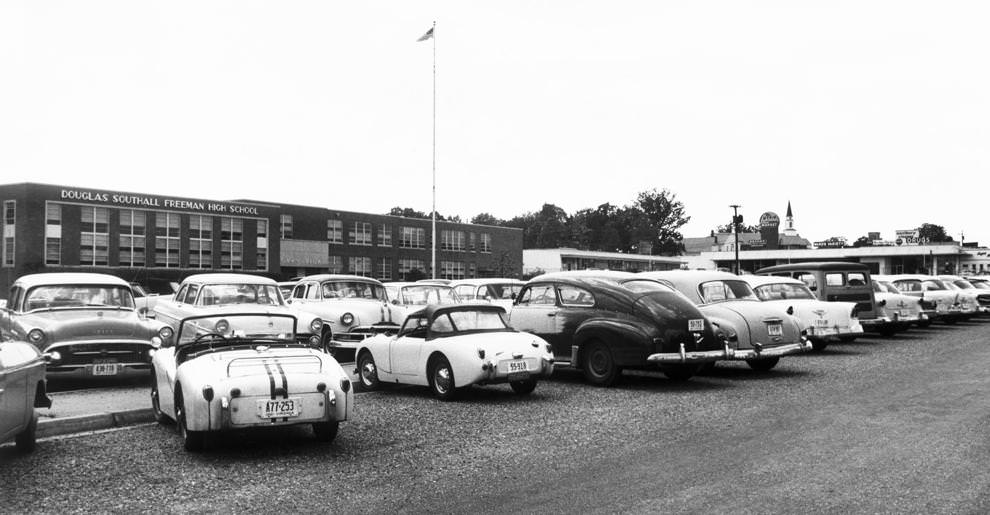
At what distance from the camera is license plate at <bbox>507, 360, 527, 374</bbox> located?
10570 millimetres

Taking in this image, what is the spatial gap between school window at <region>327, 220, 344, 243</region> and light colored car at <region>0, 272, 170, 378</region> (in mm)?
62540

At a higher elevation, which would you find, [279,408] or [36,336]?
[36,336]

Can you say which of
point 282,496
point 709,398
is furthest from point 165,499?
point 709,398

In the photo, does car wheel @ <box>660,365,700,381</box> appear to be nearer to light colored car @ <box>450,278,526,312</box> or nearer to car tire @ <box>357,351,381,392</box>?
car tire @ <box>357,351,381,392</box>

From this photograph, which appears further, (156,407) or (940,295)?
(940,295)

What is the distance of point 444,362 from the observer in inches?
425

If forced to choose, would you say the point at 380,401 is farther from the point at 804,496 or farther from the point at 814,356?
the point at 814,356

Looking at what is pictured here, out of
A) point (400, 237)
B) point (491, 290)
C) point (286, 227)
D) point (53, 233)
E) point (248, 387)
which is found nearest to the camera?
point (248, 387)

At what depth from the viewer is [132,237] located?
60062 millimetres

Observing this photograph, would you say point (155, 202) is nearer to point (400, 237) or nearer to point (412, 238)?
point (400, 237)

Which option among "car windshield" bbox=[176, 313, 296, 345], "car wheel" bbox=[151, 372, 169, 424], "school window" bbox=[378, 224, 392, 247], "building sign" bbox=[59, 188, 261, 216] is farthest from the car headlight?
"school window" bbox=[378, 224, 392, 247]

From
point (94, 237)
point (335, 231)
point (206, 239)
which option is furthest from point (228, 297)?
point (335, 231)

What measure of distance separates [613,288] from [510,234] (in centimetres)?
8225

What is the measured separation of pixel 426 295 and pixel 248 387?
1126 cm
